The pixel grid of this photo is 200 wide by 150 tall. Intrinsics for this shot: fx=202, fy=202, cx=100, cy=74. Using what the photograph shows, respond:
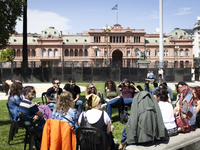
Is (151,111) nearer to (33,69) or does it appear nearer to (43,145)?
(43,145)

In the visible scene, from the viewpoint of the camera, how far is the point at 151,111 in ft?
12.2

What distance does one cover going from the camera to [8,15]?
54.0 ft

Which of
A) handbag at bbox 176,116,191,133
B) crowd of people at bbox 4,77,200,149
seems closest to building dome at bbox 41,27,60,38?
crowd of people at bbox 4,77,200,149

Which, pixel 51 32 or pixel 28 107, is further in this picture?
pixel 51 32

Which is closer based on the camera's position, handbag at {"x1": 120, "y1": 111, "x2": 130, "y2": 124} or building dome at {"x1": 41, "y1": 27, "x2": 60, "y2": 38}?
handbag at {"x1": 120, "y1": 111, "x2": 130, "y2": 124}

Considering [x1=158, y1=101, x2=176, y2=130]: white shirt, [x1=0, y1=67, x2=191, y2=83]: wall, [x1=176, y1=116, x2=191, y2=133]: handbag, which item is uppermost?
[x1=0, y1=67, x2=191, y2=83]: wall

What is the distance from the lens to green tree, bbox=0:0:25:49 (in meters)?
15.6

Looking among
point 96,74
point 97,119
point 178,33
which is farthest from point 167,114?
point 178,33

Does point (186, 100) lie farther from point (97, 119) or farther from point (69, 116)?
point (69, 116)

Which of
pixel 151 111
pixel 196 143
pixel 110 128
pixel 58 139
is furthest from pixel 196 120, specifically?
pixel 58 139

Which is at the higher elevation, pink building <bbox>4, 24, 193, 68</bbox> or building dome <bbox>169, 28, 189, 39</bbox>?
building dome <bbox>169, 28, 189, 39</bbox>

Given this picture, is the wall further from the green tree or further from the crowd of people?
the crowd of people

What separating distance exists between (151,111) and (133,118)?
1.16 ft

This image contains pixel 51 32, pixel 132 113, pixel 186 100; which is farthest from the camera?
pixel 51 32
